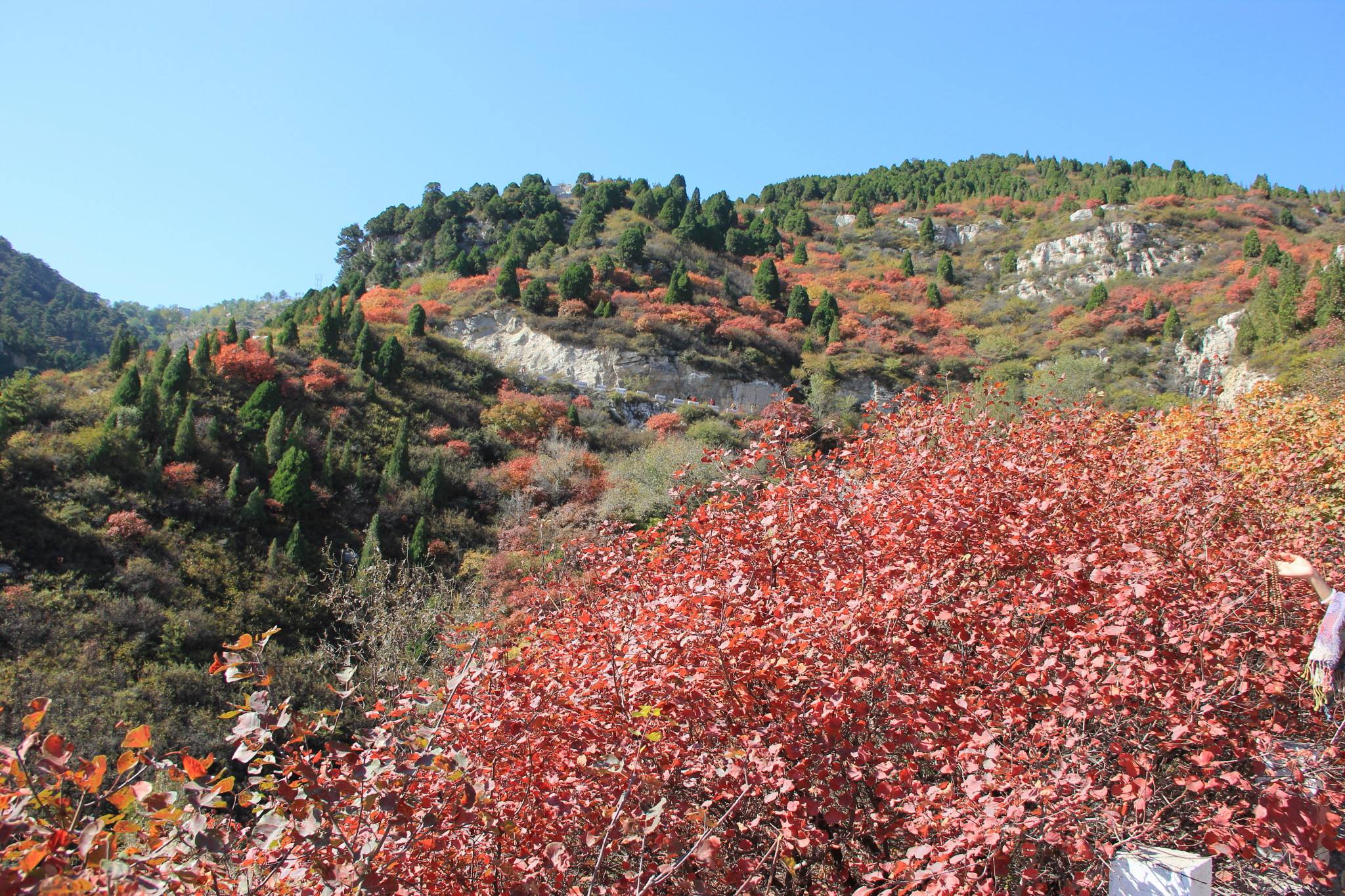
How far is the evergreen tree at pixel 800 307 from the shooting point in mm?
39781

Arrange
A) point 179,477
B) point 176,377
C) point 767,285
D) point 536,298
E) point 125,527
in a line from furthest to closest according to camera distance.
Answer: point 767,285, point 536,298, point 176,377, point 179,477, point 125,527

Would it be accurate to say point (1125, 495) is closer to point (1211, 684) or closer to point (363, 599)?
point (1211, 684)

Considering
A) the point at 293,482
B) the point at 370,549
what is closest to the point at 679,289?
the point at 293,482

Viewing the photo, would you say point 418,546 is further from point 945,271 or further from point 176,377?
point 945,271

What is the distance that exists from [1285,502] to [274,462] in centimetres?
2121

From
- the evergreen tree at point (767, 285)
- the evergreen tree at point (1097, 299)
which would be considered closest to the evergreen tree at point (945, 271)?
the evergreen tree at point (1097, 299)

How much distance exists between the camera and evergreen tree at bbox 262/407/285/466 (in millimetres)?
20938

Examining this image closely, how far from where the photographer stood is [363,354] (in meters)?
27.1

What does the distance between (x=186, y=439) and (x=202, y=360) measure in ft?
15.3

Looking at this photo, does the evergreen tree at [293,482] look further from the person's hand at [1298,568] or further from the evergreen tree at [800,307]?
the evergreen tree at [800,307]

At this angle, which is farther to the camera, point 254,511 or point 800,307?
point 800,307

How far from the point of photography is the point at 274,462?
20922 millimetres

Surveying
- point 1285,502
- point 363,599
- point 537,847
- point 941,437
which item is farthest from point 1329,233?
point 537,847

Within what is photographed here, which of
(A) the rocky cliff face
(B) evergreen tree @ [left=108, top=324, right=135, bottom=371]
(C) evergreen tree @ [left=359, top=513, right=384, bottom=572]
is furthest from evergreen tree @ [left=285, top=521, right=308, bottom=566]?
(A) the rocky cliff face
